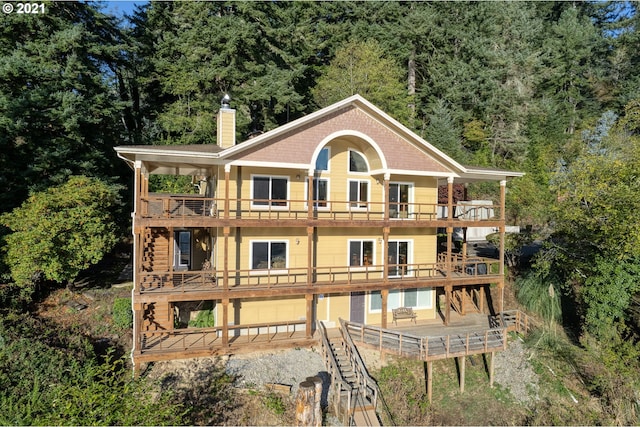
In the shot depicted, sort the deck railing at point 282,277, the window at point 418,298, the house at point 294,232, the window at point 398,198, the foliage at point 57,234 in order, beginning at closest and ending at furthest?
the house at point 294,232
the deck railing at point 282,277
the foliage at point 57,234
the window at point 418,298
the window at point 398,198

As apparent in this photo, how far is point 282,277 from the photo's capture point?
17.8m

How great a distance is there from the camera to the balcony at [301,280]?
1571cm

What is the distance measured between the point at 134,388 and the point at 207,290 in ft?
22.9

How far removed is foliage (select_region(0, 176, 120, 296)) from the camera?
18016 mm

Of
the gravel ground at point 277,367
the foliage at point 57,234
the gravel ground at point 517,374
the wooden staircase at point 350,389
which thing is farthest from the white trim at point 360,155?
the foliage at point 57,234

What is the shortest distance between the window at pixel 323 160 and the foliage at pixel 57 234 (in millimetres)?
12299

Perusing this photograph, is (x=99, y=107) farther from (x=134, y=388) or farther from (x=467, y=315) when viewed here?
(x=467, y=315)

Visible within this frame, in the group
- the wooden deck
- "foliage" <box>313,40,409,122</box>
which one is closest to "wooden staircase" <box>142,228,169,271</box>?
the wooden deck

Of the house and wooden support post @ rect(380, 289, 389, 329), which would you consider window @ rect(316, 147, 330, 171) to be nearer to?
the house

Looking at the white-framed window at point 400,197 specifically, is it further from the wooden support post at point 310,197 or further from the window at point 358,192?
the wooden support post at point 310,197

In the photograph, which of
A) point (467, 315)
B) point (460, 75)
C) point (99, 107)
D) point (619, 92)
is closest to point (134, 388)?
point (467, 315)

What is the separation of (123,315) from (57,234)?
17.1ft

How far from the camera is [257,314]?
17.6m

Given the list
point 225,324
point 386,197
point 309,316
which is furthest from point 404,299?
point 225,324
